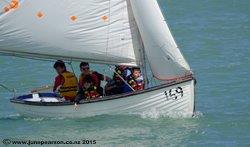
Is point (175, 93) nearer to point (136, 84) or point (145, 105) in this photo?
point (145, 105)

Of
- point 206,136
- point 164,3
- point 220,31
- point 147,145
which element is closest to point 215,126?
point 206,136

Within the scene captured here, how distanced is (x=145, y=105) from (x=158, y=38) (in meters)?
1.69

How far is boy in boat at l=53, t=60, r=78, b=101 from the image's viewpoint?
76.7ft

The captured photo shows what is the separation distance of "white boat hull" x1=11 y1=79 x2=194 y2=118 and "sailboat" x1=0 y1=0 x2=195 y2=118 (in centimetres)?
2

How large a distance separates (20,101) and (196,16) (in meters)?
17.3

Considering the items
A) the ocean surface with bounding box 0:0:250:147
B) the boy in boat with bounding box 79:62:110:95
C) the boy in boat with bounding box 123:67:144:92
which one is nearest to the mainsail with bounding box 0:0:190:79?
the boy in boat with bounding box 79:62:110:95

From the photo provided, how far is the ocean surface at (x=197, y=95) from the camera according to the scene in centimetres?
2177

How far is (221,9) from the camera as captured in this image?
40.4 meters

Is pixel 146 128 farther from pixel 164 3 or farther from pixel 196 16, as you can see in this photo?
pixel 164 3

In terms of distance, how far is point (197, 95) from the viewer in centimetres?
2717

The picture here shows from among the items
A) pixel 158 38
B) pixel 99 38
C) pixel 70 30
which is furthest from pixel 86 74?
pixel 158 38

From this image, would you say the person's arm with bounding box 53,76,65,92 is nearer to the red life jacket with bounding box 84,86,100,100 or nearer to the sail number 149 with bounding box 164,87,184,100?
the red life jacket with bounding box 84,86,100,100

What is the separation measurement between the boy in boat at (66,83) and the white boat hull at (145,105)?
1.74 ft

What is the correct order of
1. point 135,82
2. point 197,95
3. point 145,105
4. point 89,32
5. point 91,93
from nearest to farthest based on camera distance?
point 145,105, point 89,32, point 135,82, point 91,93, point 197,95
